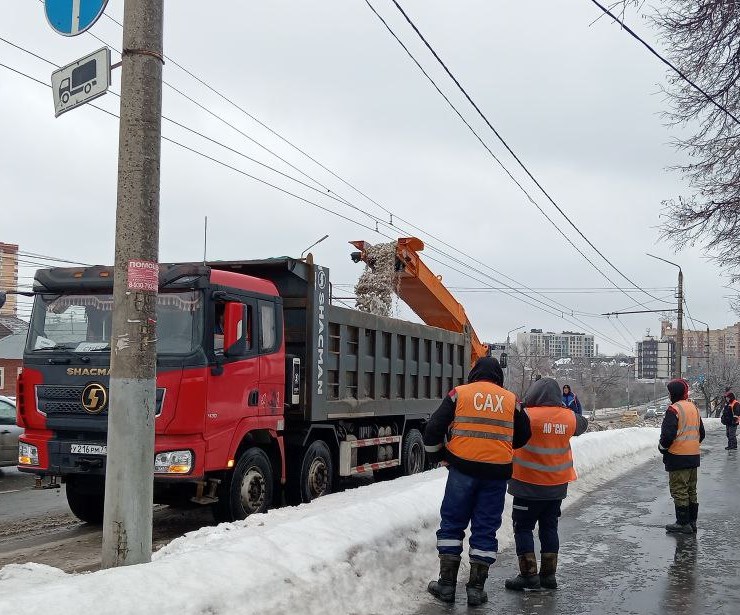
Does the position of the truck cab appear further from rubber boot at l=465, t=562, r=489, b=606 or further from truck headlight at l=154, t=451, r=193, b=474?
rubber boot at l=465, t=562, r=489, b=606

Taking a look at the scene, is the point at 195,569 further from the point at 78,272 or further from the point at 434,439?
the point at 78,272

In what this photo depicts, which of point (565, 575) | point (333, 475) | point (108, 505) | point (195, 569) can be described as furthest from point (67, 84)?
point (333, 475)

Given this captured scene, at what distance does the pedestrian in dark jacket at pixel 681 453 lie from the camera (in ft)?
29.2

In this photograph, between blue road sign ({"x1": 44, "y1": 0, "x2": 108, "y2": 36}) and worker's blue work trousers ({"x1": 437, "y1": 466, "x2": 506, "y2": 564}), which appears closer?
blue road sign ({"x1": 44, "y1": 0, "x2": 108, "y2": 36})

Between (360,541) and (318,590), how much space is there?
0.90m

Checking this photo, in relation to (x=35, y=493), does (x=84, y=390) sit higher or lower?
higher

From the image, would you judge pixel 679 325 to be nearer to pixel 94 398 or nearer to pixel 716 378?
pixel 94 398

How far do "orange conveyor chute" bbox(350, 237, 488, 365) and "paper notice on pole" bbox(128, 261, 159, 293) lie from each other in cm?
986

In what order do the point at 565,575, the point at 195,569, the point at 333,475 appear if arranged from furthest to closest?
the point at 333,475
the point at 565,575
the point at 195,569

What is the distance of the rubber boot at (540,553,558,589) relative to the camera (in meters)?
6.41

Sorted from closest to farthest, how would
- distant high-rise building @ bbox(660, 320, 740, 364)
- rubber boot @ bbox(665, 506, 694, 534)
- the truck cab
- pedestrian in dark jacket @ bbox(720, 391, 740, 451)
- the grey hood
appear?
1. the grey hood
2. the truck cab
3. rubber boot @ bbox(665, 506, 694, 534)
4. pedestrian in dark jacket @ bbox(720, 391, 740, 451)
5. distant high-rise building @ bbox(660, 320, 740, 364)

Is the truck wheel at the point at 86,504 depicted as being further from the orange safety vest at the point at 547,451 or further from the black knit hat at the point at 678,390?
the black knit hat at the point at 678,390

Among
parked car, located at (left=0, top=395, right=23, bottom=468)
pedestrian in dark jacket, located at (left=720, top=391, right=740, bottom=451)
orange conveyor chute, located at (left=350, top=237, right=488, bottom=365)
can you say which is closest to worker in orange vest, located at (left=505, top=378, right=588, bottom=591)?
orange conveyor chute, located at (left=350, top=237, right=488, bottom=365)

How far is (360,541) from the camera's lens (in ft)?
20.1
